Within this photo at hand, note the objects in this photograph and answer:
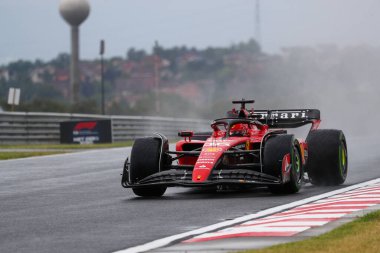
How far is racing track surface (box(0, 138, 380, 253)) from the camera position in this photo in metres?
9.76

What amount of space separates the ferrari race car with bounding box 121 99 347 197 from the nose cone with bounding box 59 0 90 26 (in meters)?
77.9

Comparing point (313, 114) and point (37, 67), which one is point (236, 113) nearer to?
point (313, 114)

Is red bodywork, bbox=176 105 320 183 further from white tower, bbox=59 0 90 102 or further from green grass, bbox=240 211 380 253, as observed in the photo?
white tower, bbox=59 0 90 102

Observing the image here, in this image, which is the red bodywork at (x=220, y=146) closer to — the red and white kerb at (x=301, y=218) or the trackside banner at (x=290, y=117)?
the trackside banner at (x=290, y=117)

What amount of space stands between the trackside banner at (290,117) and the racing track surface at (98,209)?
1.27m

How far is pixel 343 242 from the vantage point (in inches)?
339

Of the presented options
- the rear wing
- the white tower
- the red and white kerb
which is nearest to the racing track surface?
the red and white kerb

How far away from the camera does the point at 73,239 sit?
973cm

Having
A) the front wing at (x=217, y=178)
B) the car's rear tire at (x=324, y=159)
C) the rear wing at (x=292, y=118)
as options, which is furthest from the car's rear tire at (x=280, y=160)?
the rear wing at (x=292, y=118)

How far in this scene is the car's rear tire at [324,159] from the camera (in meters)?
15.9

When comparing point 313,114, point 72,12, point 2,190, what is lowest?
point 2,190

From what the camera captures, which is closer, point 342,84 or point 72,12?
point 342,84

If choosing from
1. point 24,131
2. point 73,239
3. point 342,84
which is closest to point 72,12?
point 342,84

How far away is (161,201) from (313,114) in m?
4.45
